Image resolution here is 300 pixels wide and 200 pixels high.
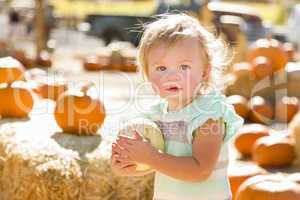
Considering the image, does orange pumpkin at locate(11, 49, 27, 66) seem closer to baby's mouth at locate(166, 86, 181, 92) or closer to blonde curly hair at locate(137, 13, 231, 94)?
blonde curly hair at locate(137, 13, 231, 94)

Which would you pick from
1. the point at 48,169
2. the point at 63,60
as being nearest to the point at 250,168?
the point at 48,169

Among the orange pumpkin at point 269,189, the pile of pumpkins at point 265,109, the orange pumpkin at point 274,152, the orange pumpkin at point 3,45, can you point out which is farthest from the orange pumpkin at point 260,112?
the orange pumpkin at point 3,45

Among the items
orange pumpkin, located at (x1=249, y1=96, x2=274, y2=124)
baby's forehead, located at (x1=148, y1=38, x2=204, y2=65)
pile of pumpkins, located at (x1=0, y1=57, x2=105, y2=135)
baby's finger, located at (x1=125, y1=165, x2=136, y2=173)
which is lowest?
orange pumpkin, located at (x1=249, y1=96, x2=274, y2=124)

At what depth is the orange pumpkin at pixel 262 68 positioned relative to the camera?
25.5 ft

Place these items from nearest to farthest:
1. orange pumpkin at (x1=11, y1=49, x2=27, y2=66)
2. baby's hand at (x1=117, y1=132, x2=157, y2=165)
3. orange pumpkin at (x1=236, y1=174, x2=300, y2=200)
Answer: baby's hand at (x1=117, y1=132, x2=157, y2=165)
orange pumpkin at (x1=236, y1=174, x2=300, y2=200)
orange pumpkin at (x1=11, y1=49, x2=27, y2=66)

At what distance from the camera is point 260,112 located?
7.37 meters

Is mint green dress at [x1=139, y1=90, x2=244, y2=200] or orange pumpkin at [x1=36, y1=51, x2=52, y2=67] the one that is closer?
mint green dress at [x1=139, y1=90, x2=244, y2=200]

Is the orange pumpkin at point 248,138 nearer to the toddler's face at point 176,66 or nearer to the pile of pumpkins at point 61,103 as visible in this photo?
the pile of pumpkins at point 61,103

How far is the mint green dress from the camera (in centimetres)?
232

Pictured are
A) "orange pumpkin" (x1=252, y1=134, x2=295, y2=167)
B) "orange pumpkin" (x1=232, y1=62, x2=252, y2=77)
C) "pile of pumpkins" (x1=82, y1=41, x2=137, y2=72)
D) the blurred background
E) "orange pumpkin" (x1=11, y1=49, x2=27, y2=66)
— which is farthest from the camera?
"pile of pumpkins" (x1=82, y1=41, x2=137, y2=72)

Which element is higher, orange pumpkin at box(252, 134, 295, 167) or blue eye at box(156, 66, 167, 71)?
blue eye at box(156, 66, 167, 71)

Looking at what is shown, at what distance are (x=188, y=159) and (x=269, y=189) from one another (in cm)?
170

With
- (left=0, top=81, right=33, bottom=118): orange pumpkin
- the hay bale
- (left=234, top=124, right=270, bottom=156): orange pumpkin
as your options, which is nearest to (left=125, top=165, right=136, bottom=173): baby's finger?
the hay bale

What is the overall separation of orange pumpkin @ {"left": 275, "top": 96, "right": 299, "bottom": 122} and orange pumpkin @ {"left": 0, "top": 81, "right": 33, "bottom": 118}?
335 centimetres
